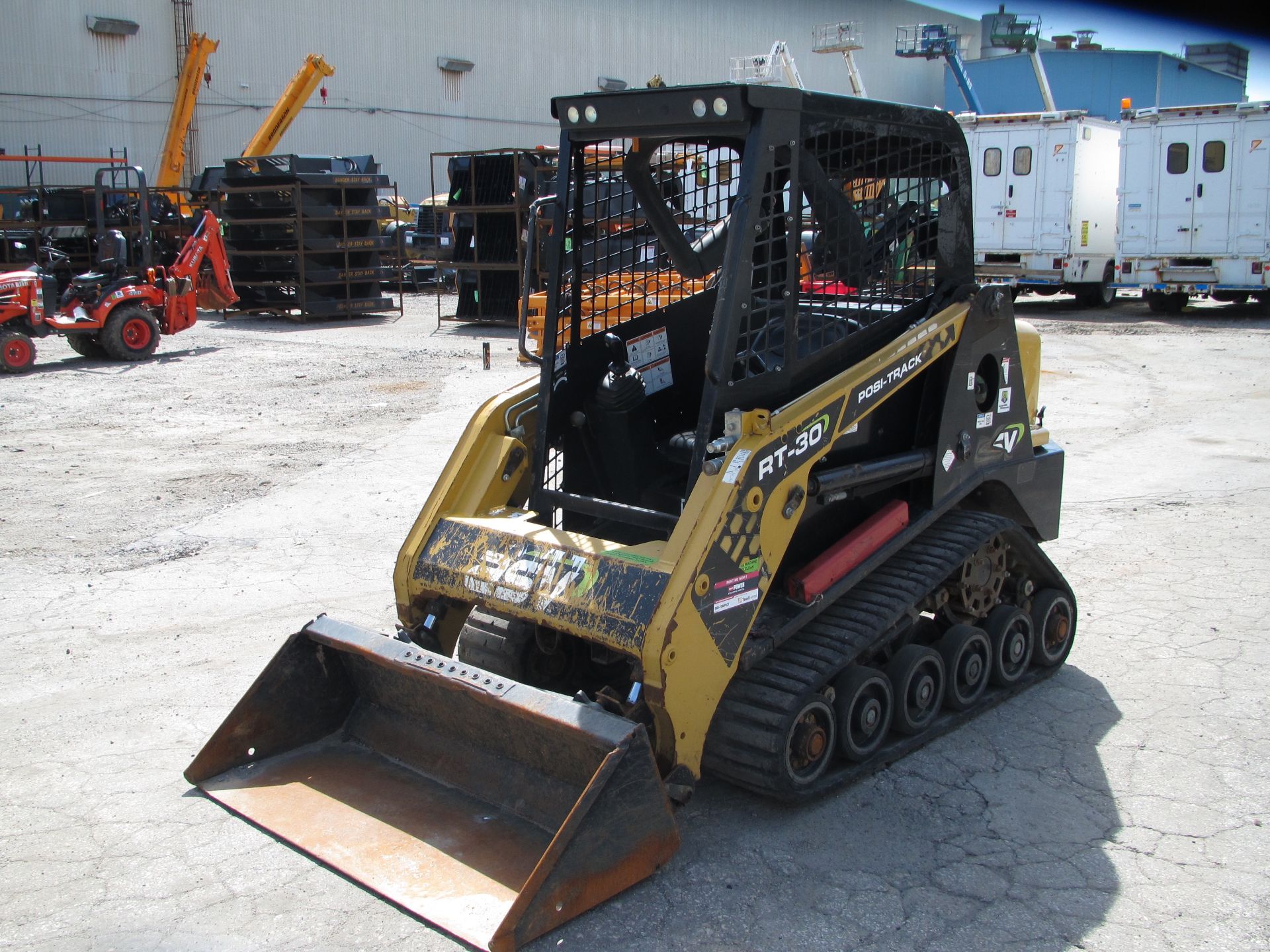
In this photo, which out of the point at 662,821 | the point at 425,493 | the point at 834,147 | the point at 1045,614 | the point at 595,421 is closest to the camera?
the point at 662,821

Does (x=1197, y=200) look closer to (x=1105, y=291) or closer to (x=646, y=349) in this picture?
(x=1105, y=291)

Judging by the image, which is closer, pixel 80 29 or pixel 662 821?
pixel 662 821

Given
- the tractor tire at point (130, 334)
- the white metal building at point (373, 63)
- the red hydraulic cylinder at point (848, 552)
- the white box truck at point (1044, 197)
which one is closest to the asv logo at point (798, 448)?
the red hydraulic cylinder at point (848, 552)

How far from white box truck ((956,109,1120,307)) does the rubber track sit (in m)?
17.9

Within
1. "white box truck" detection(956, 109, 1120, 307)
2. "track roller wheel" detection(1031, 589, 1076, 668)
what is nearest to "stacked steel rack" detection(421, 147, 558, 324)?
"white box truck" detection(956, 109, 1120, 307)

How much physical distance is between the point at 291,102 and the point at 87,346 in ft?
42.5

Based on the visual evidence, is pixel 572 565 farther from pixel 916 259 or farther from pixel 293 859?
pixel 916 259

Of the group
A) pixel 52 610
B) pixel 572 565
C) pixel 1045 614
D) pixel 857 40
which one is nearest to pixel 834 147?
pixel 572 565

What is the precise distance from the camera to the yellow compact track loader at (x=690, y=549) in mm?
3910

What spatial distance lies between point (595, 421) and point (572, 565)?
3.01ft

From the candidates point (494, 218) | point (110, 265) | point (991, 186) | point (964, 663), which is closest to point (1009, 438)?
point (964, 663)

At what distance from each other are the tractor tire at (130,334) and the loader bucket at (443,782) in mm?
13162

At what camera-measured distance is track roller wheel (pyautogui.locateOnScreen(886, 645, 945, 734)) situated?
463cm

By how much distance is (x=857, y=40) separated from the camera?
165 ft
